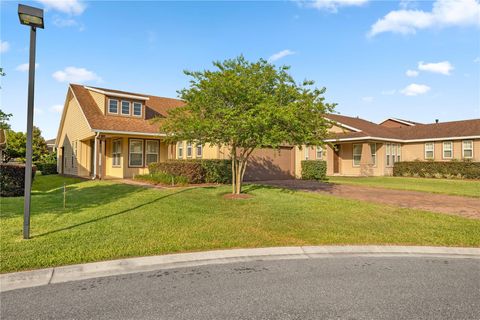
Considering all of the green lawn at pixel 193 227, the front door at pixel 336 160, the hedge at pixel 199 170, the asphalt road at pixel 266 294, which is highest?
the front door at pixel 336 160

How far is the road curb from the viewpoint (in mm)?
4285

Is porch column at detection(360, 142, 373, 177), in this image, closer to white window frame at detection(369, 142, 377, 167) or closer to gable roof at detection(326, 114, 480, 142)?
white window frame at detection(369, 142, 377, 167)

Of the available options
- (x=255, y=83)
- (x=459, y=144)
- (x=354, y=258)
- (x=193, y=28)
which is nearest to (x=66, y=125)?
(x=193, y=28)

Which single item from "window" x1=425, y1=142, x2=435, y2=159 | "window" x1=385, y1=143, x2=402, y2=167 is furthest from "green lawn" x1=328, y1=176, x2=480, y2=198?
"window" x1=425, y1=142, x2=435, y2=159

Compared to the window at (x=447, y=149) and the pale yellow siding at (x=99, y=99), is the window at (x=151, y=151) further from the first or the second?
the window at (x=447, y=149)

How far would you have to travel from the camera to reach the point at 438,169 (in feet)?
82.5

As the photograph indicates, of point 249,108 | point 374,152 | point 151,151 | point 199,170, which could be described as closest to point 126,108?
point 151,151

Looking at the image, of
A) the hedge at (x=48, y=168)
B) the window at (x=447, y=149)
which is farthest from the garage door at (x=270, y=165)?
the hedge at (x=48, y=168)

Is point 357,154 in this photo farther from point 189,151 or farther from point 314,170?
point 189,151

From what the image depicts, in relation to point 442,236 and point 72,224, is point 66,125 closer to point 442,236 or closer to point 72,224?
point 72,224

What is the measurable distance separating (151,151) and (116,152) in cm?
231

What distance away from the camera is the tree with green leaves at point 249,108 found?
1037 cm

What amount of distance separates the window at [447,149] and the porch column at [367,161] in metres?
6.72

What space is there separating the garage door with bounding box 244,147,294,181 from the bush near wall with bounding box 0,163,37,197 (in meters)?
11.9
